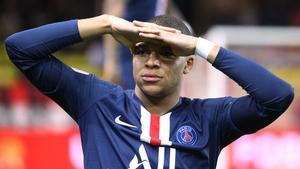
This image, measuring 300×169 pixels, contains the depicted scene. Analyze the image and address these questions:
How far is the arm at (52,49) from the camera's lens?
3.77m

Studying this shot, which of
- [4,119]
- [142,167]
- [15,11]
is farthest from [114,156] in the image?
[15,11]

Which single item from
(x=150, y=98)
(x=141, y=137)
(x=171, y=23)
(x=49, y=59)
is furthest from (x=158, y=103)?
(x=49, y=59)

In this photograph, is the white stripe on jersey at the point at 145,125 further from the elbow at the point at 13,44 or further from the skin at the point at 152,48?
the elbow at the point at 13,44

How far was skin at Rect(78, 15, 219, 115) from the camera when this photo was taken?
366 cm

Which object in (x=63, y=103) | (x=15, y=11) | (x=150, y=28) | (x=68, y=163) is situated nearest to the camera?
(x=150, y=28)

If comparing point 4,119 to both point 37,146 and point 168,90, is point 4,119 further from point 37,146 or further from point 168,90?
point 168,90

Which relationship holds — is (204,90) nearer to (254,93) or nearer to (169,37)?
(254,93)

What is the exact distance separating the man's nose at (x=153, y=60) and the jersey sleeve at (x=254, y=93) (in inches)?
9.4

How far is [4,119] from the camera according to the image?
10023 mm

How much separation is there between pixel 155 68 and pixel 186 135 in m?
0.32

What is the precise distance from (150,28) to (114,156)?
552 millimetres

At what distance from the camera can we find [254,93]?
3.74m

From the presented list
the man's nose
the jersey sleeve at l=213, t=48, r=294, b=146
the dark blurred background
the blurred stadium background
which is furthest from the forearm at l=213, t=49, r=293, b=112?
the dark blurred background

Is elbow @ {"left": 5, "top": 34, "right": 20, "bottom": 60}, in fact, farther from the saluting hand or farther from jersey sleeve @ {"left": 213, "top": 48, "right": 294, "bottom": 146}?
jersey sleeve @ {"left": 213, "top": 48, "right": 294, "bottom": 146}
